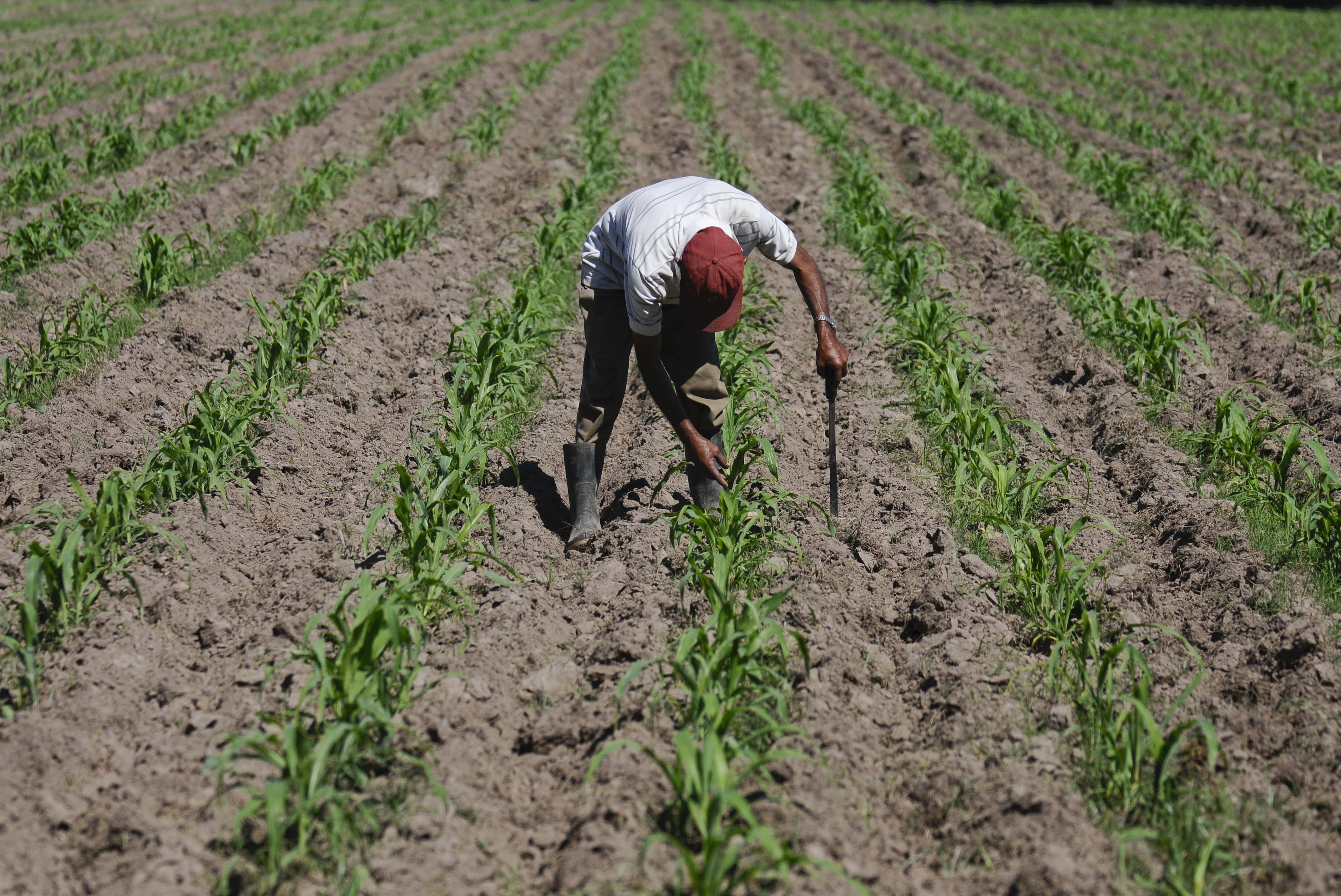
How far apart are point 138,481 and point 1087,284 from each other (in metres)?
5.86

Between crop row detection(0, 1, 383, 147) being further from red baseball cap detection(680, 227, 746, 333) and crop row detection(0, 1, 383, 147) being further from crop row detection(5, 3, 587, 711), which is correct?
red baseball cap detection(680, 227, 746, 333)

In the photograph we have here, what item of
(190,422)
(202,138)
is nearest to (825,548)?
(190,422)

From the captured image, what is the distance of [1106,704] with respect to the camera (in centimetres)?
304

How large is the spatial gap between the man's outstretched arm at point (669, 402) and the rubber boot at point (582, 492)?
518 mm

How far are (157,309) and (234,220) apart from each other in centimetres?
190

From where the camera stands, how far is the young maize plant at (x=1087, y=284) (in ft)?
18.1

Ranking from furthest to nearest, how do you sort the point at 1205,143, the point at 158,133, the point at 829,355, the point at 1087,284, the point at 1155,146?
the point at 1155,146, the point at 1205,143, the point at 158,133, the point at 1087,284, the point at 829,355

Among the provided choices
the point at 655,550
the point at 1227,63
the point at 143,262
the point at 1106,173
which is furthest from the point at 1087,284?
the point at 1227,63

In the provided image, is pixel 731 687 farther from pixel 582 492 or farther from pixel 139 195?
pixel 139 195

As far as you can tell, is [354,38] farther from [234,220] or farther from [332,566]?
[332,566]

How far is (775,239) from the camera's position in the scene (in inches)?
156

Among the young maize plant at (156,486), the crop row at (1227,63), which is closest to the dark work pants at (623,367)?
the young maize plant at (156,486)

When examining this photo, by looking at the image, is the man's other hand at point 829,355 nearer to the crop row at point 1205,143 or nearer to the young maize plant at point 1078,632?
the young maize plant at point 1078,632

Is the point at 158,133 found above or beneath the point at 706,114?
above
